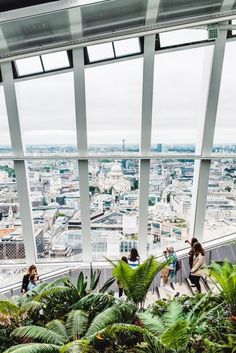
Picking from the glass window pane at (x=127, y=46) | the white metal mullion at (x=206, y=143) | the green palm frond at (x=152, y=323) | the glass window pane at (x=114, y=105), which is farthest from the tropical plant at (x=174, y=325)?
the glass window pane at (x=127, y=46)

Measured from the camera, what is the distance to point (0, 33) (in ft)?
13.3

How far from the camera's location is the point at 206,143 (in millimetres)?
6223

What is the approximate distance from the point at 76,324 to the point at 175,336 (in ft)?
3.69

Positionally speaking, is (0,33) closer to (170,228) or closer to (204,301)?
(204,301)

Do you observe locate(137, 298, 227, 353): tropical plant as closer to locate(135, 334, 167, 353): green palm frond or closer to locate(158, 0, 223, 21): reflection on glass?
locate(135, 334, 167, 353): green palm frond

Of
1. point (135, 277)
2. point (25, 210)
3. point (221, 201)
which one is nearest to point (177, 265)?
point (221, 201)

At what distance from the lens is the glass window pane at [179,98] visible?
5.87m

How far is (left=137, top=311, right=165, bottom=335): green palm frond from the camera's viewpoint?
332 centimetres

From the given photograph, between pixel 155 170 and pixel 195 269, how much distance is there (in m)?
2.08

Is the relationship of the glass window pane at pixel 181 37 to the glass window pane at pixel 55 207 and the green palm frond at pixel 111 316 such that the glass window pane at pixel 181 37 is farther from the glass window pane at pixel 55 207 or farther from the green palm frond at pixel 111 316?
the green palm frond at pixel 111 316

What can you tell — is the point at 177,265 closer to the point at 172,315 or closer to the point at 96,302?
the point at 96,302

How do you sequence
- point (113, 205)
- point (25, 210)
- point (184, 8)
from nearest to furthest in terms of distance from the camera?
point (184, 8), point (25, 210), point (113, 205)

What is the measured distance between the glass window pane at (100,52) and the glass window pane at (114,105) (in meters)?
0.16

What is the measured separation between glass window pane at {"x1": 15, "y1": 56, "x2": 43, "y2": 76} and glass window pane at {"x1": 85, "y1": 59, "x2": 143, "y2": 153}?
0.92m
